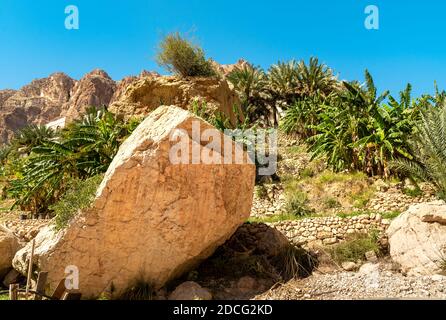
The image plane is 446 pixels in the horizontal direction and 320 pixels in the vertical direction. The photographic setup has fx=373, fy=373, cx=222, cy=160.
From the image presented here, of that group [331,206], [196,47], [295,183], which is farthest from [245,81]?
[331,206]

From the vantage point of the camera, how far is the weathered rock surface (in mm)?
7669

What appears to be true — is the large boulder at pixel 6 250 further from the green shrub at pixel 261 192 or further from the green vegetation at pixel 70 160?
the green shrub at pixel 261 192

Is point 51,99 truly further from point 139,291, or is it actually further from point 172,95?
point 139,291

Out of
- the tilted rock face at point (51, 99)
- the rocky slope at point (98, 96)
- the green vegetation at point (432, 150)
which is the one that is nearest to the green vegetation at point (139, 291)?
the green vegetation at point (432, 150)

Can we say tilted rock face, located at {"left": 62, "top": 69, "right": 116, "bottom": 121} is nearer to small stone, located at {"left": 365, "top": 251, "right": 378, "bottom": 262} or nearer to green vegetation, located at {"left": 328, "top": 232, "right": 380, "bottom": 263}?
green vegetation, located at {"left": 328, "top": 232, "right": 380, "bottom": 263}

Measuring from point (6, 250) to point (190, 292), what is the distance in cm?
516

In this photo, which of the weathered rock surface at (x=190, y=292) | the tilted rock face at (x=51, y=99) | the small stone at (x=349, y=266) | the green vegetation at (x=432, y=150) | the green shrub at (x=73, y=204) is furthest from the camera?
the tilted rock face at (x=51, y=99)

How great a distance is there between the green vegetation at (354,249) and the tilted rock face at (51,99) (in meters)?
69.4

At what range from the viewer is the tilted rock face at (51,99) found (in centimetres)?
7781

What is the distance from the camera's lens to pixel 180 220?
793 cm

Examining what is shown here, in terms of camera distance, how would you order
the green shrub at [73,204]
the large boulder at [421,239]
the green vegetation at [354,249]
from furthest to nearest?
the green vegetation at [354,249] → the large boulder at [421,239] → the green shrub at [73,204]

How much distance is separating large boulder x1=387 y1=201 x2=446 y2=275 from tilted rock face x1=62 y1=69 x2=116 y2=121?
72263 millimetres

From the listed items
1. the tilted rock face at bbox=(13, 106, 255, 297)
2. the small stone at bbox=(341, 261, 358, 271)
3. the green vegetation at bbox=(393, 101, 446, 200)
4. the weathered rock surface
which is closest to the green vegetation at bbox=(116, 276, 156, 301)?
the tilted rock face at bbox=(13, 106, 255, 297)

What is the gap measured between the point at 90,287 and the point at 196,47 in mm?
16864
